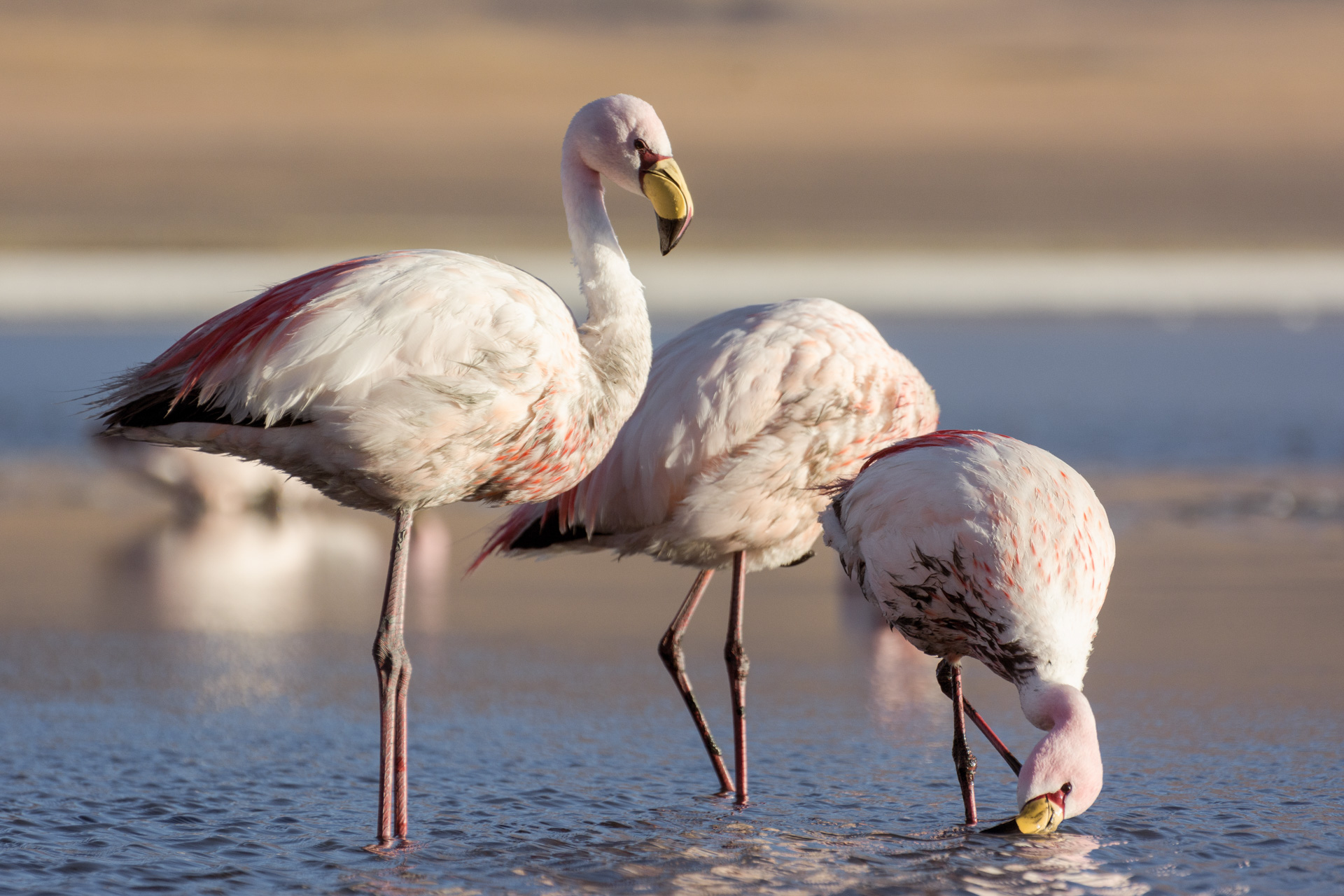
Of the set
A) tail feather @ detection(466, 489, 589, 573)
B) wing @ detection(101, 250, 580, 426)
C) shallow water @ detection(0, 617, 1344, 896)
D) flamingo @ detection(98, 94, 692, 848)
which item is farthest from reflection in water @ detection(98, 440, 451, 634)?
wing @ detection(101, 250, 580, 426)

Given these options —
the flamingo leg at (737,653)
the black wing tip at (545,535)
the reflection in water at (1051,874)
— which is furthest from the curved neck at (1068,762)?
the black wing tip at (545,535)

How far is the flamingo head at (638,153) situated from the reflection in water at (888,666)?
159 cm

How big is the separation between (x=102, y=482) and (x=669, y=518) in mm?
7078

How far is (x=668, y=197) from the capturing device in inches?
181

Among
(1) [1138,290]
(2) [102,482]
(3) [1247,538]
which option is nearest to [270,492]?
(2) [102,482]

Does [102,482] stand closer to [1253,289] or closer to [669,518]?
[669,518]

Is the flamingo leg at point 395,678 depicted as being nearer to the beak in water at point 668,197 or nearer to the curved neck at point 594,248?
the curved neck at point 594,248

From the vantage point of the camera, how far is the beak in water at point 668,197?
4590 mm

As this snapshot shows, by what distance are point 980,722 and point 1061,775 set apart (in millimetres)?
1145

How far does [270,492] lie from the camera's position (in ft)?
31.9

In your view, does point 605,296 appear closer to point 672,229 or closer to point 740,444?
point 672,229

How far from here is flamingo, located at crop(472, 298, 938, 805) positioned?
506cm

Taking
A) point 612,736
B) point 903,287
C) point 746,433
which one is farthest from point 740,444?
point 903,287

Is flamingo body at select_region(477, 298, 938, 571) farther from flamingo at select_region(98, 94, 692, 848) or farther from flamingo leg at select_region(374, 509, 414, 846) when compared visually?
flamingo leg at select_region(374, 509, 414, 846)
